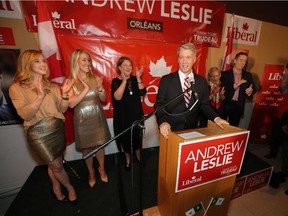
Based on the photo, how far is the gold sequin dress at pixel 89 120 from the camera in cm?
167

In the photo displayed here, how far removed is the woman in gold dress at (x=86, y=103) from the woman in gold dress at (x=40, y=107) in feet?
0.35

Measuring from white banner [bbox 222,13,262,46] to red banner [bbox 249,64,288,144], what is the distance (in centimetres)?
65

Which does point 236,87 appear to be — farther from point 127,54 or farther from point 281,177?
point 127,54

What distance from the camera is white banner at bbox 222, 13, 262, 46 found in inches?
110

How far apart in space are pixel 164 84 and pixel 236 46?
2443 mm

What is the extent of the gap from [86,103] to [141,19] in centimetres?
146

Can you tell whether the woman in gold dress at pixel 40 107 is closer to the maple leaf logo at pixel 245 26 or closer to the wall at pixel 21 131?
the wall at pixel 21 131

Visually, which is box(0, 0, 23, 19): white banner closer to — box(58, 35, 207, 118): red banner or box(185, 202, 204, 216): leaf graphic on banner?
box(58, 35, 207, 118): red banner

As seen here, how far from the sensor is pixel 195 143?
0.88 metres

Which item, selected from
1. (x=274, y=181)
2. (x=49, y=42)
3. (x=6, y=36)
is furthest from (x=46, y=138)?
(x=274, y=181)

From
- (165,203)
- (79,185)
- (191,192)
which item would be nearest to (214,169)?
(191,192)

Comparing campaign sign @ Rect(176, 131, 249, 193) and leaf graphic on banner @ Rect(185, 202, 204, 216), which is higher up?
campaign sign @ Rect(176, 131, 249, 193)

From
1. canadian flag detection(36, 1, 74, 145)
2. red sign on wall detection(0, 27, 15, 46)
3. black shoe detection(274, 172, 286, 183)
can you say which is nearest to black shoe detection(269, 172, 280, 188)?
black shoe detection(274, 172, 286, 183)

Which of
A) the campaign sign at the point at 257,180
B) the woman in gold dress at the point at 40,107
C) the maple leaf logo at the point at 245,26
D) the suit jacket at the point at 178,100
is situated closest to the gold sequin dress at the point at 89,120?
the woman in gold dress at the point at 40,107
